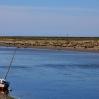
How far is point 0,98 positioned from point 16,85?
8.81 m

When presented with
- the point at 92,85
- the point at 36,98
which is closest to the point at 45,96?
the point at 36,98

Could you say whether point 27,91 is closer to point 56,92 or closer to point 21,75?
point 56,92

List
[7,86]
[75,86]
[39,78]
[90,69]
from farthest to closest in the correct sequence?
[90,69] → [39,78] → [75,86] → [7,86]

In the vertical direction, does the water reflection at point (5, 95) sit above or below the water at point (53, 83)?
above

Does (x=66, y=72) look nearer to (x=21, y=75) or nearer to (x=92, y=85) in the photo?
(x=21, y=75)

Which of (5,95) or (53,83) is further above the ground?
(5,95)

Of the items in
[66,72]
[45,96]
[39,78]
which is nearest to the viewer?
[45,96]

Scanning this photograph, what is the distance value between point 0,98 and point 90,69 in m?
27.6

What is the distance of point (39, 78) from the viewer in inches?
2064

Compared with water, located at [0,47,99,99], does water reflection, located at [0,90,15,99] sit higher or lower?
higher

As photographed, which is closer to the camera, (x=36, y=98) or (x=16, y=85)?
(x=36, y=98)

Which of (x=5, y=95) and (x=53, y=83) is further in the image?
(x=53, y=83)

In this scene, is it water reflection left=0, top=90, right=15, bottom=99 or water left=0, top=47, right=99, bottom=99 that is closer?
water reflection left=0, top=90, right=15, bottom=99

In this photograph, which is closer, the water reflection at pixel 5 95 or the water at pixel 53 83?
the water reflection at pixel 5 95
